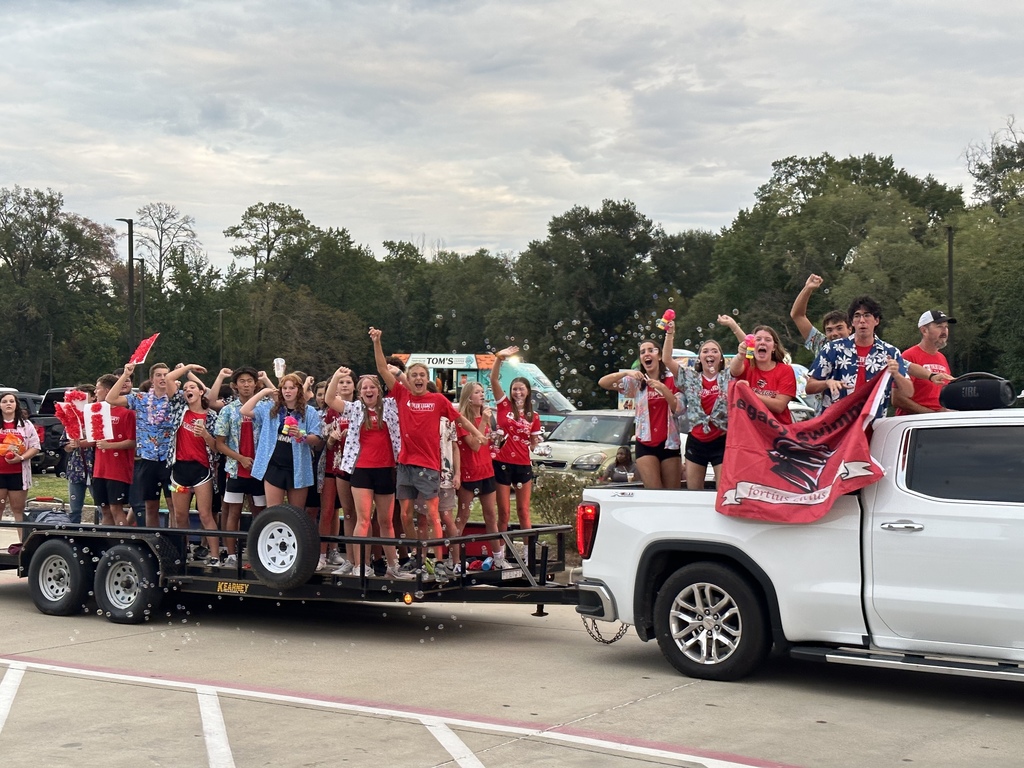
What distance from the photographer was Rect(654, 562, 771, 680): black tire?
7.29m

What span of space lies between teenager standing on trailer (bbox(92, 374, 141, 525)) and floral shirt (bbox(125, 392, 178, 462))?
36cm

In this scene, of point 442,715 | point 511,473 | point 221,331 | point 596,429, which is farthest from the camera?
point 221,331

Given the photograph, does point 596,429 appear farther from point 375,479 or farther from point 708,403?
point 708,403

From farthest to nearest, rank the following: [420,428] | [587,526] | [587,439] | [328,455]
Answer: [587,439] → [328,455] → [420,428] → [587,526]

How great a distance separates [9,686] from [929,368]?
654cm

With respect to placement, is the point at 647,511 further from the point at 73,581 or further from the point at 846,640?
the point at 73,581

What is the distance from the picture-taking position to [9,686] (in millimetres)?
7531

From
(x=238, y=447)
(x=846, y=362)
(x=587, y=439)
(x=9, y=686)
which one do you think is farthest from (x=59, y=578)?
(x=587, y=439)

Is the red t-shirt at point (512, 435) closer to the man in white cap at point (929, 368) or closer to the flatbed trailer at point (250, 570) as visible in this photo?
the flatbed trailer at point (250, 570)

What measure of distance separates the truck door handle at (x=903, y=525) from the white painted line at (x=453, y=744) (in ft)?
8.88

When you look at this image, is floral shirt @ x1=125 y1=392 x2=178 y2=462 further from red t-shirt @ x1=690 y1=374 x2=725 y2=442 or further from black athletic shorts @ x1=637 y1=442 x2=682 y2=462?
red t-shirt @ x1=690 y1=374 x2=725 y2=442

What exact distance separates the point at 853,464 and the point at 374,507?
4.42 m

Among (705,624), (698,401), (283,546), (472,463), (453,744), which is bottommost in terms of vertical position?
(453,744)

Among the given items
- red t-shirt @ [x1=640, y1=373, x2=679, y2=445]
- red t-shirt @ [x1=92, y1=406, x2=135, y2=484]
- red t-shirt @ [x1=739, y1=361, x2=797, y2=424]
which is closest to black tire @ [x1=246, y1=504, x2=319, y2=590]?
red t-shirt @ [x1=92, y1=406, x2=135, y2=484]
